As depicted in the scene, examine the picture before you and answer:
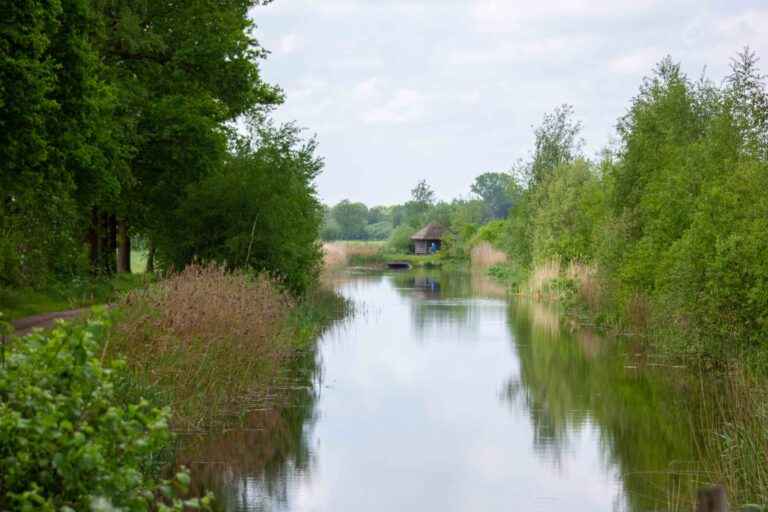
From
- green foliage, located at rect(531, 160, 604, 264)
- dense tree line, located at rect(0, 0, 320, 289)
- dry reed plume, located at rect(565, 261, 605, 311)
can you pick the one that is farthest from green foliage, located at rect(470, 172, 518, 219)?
dense tree line, located at rect(0, 0, 320, 289)

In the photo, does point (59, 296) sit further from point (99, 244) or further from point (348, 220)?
point (348, 220)

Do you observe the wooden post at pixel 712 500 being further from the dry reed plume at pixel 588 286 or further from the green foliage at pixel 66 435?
the dry reed plume at pixel 588 286

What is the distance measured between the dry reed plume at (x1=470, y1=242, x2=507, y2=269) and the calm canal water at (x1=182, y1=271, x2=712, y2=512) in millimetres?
41955

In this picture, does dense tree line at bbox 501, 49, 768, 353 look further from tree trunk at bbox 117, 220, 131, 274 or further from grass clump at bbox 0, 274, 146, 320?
tree trunk at bbox 117, 220, 131, 274

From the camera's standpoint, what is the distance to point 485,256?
70.2 m

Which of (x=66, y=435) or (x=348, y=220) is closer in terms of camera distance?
(x=66, y=435)

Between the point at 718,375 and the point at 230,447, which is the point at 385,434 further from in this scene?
the point at 718,375

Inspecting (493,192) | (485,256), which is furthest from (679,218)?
(493,192)

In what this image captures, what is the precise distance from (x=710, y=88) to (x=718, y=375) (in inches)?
441

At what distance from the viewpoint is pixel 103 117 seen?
20.8 metres

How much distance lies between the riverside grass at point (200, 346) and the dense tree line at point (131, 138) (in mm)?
3876

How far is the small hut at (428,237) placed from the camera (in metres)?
93.8

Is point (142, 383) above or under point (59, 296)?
under

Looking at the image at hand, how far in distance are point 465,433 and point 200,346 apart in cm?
407
